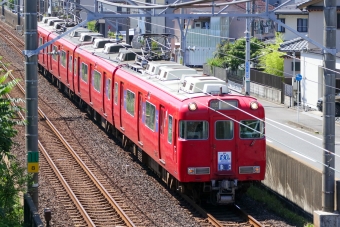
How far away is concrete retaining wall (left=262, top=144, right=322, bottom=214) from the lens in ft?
46.7

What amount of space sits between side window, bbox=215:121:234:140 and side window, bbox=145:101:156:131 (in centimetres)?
213

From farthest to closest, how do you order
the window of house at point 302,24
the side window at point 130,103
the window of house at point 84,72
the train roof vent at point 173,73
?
the window of house at point 302,24, the window of house at point 84,72, the side window at point 130,103, the train roof vent at point 173,73

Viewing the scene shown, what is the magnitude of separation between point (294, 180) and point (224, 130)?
1.81 meters

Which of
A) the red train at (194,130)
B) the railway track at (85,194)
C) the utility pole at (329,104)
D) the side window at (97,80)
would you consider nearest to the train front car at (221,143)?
the red train at (194,130)

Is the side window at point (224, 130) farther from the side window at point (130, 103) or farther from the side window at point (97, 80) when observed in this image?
the side window at point (97, 80)

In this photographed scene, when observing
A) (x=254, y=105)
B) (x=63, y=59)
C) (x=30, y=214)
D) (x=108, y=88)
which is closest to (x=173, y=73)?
(x=254, y=105)

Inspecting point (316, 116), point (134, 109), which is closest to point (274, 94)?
point (316, 116)

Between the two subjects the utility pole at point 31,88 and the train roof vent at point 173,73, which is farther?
the train roof vent at point 173,73

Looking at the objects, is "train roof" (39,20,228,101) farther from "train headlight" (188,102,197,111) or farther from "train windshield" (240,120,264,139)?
"train windshield" (240,120,264,139)

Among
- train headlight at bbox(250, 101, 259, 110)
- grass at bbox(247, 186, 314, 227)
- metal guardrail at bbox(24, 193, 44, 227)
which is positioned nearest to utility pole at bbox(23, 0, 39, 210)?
metal guardrail at bbox(24, 193, 44, 227)

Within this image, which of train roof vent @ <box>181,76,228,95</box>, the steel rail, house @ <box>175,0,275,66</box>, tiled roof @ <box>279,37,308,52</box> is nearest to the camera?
the steel rail

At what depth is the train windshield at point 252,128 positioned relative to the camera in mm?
14812

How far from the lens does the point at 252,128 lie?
14898 mm

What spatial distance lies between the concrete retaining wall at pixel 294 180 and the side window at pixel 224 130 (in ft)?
4.82
